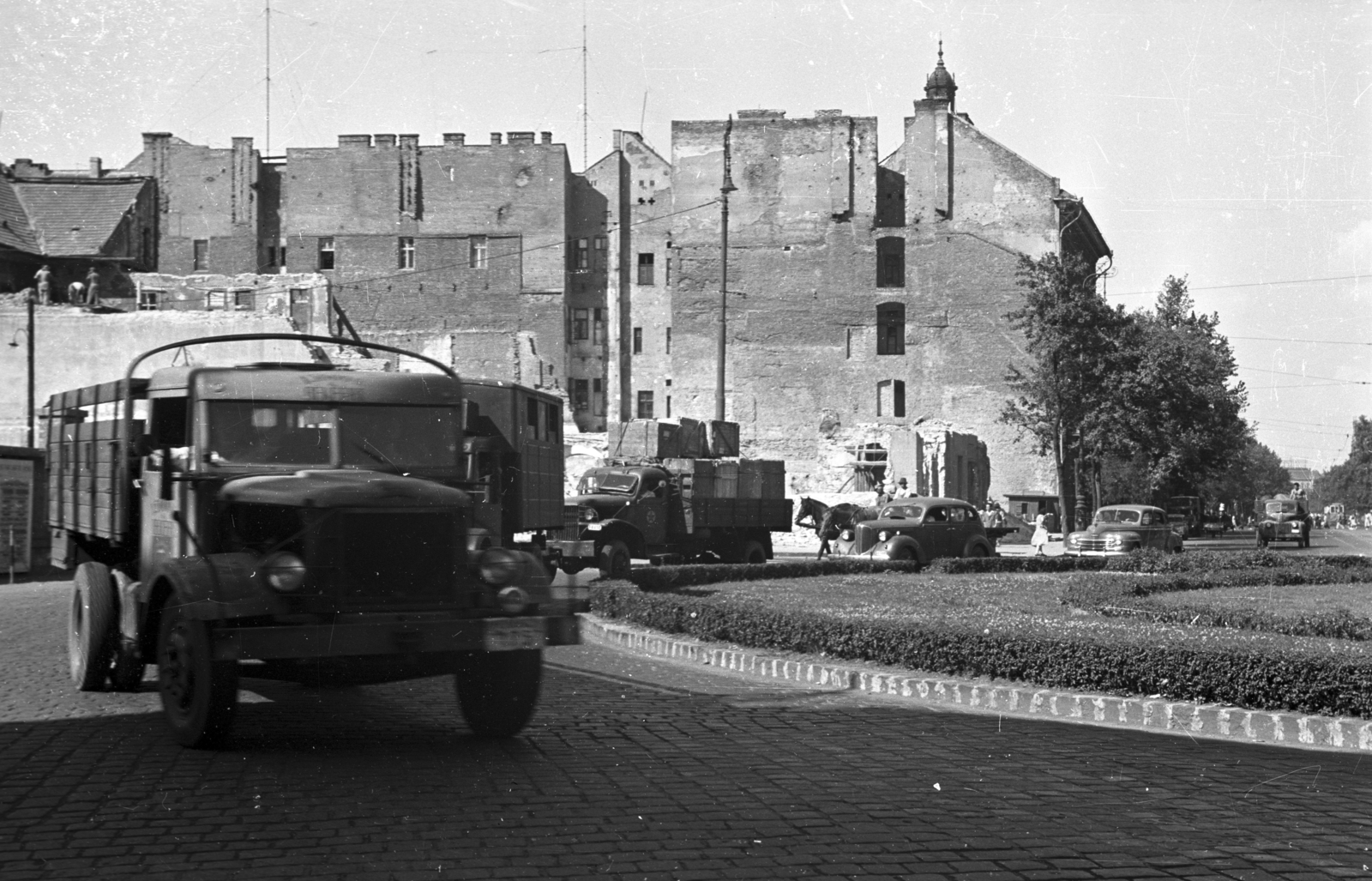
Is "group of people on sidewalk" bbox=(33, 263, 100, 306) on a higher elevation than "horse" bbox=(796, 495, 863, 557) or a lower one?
higher

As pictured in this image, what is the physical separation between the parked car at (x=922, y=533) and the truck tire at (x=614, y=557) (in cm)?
537

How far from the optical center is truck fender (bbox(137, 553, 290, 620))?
8875 mm

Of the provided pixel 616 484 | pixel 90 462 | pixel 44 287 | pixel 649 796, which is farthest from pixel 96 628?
pixel 44 287

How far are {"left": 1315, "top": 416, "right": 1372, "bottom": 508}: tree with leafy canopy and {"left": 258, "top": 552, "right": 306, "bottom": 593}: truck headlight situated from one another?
130m

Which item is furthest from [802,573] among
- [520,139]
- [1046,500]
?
[520,139]

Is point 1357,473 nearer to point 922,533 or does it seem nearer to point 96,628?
point 922,533

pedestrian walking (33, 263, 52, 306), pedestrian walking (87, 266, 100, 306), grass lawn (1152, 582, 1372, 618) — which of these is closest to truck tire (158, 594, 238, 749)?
grass lawn (1152, 582, 1372, 618)

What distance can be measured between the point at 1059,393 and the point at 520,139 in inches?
1471

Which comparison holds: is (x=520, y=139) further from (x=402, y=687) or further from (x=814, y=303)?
(x=402, y=687)

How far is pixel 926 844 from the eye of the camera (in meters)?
6.79

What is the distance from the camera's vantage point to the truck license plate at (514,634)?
9195 millimetres

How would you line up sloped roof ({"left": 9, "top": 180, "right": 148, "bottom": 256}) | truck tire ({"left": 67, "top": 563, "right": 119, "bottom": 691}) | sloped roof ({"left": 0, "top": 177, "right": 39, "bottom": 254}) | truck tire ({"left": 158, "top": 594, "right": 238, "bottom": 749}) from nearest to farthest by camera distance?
1. truck tire ({"left": 158, "top": 594, "right": 238, "bottom": 749})
2. truck tire ({"left": 67, "top": 563, "right": 119, "bottom": 691})
3. sloped roof ({"left": 0, "top": 177, "right": 39, "bottom": 254})
4. sloped roof ({"left": 9, "top": 180, "right": 148, "bottom": 256})

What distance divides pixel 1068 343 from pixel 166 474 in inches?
1831

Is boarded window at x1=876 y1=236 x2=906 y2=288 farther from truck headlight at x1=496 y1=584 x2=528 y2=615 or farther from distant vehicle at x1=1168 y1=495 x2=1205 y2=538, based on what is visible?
truck headlight at x1=496 y1=584 x2=528 y2=615
